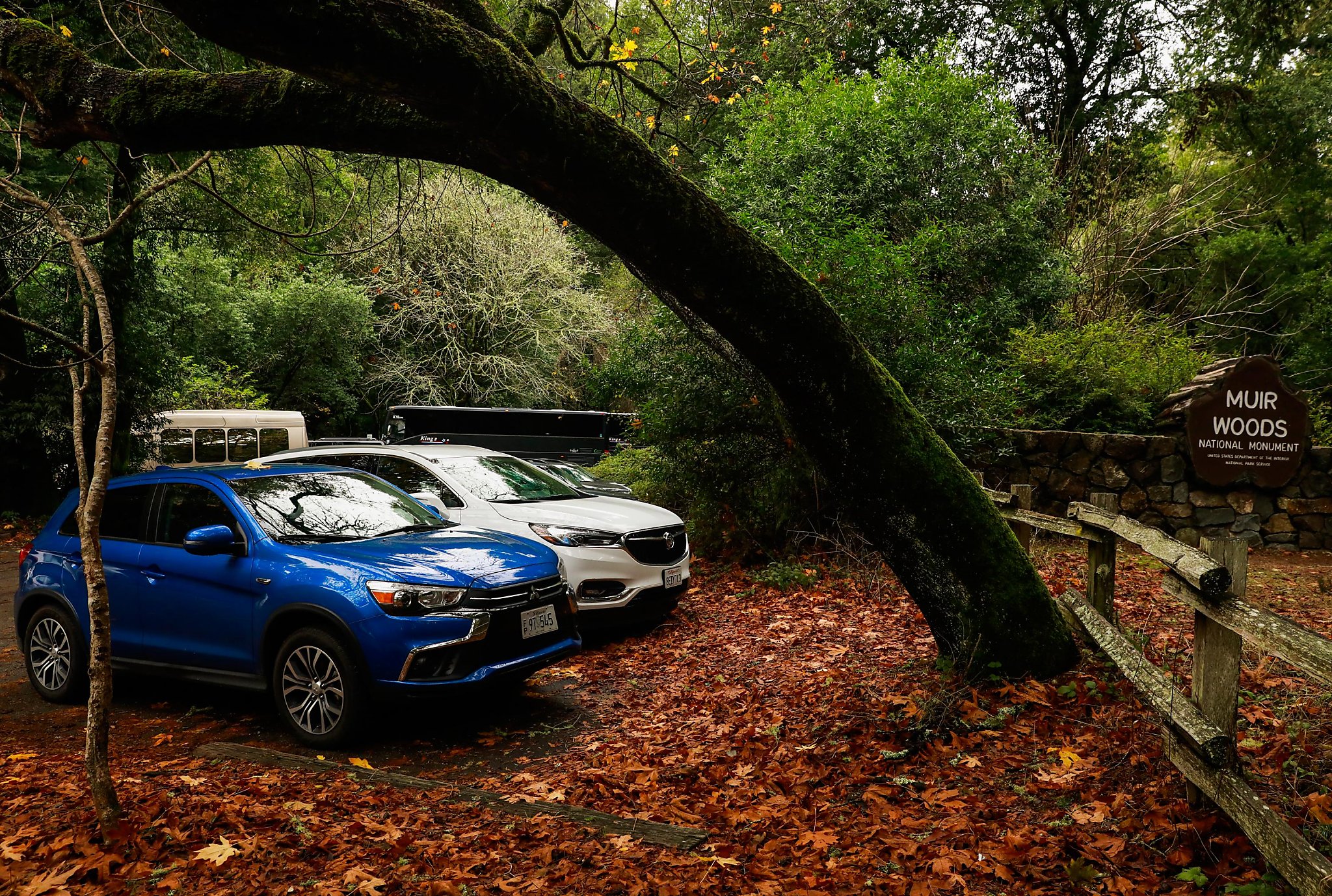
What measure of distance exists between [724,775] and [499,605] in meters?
1.82

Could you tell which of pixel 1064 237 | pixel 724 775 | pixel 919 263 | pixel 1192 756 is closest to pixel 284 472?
pixel 724 775

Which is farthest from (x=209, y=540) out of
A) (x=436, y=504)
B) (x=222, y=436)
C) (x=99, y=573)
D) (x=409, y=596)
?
(x=222, y=436)

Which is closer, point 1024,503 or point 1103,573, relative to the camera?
point 1103,573

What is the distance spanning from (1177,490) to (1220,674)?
954cm

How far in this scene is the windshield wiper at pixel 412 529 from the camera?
6371 millimetres

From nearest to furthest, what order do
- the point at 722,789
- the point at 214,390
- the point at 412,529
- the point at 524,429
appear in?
1. the point at 722,789
2. the point at 412,529
3. the point at 214,390
4. the point at 524,429

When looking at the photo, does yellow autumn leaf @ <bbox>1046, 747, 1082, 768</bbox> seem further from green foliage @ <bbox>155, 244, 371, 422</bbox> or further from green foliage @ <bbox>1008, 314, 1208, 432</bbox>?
green foliage @ <bbox>155, 244, 371, 422</bbox>

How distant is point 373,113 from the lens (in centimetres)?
443

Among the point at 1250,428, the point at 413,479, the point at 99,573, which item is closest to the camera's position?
the point at 99,573

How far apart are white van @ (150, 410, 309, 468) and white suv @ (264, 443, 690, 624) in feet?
33.4

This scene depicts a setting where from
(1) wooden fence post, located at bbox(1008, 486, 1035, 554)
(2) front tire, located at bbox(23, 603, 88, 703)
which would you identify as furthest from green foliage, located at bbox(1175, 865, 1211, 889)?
(2) front tire, located at bbox(23, 603, 88, 703)

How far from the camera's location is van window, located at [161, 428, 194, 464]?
59.8 feet

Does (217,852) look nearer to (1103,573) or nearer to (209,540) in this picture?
(209,540)

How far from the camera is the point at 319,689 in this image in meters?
5.58
